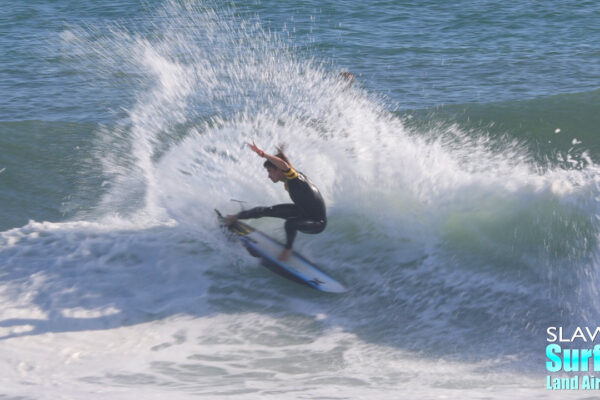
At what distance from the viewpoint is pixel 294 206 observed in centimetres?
755

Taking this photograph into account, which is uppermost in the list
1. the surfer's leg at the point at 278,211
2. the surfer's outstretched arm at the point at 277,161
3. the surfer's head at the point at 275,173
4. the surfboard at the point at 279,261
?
the surfer's outstretched arm at the point at 277,161

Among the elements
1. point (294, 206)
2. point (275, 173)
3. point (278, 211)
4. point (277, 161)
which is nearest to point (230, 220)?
point (278, 211)

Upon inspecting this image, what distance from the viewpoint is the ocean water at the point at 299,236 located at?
6.19 m

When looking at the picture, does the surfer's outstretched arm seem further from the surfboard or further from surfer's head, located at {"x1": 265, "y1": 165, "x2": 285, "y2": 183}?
the surfboard

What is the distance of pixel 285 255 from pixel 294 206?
0.65 m

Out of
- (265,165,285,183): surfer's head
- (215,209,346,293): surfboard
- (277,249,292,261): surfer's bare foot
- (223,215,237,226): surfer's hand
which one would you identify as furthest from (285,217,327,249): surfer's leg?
(223,215,237,226): surfer's hand

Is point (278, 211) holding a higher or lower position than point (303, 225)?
higher

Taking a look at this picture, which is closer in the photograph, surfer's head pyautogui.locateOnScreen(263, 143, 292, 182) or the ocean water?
the ocean water

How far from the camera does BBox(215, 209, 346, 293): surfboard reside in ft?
24.5

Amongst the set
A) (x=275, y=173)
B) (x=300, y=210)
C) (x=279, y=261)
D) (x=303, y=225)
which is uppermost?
(x=275, y=173)

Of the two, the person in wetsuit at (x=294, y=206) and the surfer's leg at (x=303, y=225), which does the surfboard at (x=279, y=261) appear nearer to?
the person in wetsuit at (x=294, y=206)

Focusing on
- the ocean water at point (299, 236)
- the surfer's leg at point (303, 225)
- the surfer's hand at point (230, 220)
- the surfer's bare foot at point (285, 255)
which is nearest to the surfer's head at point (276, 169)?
the surfer's leg at point (303, 225)

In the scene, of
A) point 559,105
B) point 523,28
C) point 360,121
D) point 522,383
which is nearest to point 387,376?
point 522,383

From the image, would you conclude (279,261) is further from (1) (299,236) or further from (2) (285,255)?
(1) (299,236)
